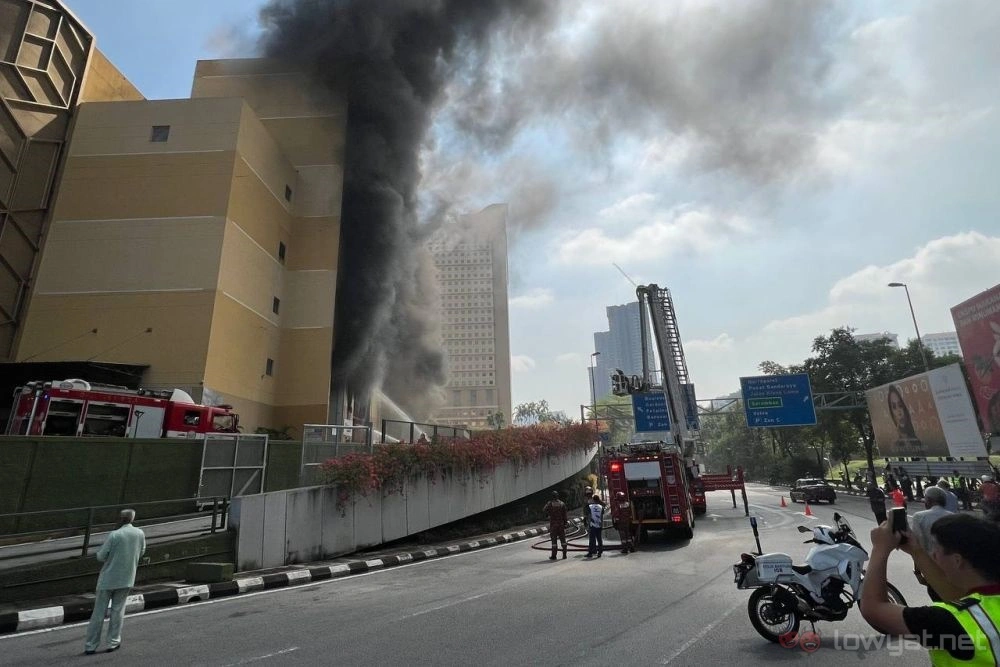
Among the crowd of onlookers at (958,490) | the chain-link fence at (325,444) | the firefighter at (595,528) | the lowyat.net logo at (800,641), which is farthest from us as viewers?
the chain-link fence at (325,444)

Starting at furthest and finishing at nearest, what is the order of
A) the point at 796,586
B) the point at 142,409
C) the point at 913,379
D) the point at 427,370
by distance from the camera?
1. the point at 427,370
2. the point at 913,379
3. the point at 142,409
4. the point at 796,586

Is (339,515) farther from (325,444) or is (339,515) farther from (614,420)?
(614,420)

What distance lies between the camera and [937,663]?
191cm

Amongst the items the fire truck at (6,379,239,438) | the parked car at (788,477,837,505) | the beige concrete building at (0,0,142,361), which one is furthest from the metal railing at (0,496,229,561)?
the parked car at (788,477,837,505)

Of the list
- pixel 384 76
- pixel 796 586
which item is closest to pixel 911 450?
pixel 796 586

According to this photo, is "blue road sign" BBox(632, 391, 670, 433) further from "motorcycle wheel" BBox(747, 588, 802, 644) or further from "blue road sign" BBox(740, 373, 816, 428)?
"motorcycle wheel" BBox(747, 588, 802, 644)

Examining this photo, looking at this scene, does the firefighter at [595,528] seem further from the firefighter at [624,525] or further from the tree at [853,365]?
the tree at [853,365]

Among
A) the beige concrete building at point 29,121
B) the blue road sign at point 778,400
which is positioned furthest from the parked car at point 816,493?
the beige concrete building at point 29,121

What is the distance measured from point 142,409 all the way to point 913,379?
116 ft

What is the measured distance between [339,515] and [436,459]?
3.92m

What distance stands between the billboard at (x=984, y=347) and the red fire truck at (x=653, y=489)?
17.1 m

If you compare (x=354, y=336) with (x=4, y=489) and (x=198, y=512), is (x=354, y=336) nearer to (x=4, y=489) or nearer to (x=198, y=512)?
(x=198, y=512)

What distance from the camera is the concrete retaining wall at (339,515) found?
10453 mm

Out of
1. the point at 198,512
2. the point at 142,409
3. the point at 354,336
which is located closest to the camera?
the point at 198,512
